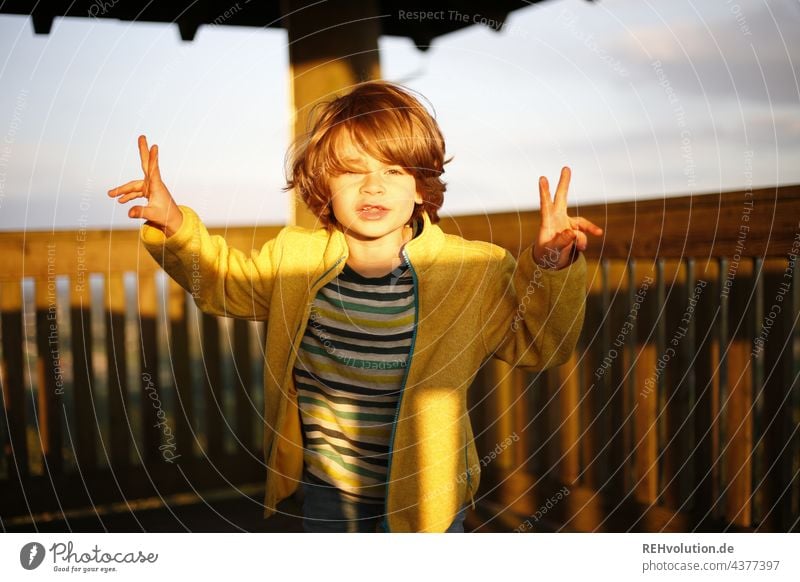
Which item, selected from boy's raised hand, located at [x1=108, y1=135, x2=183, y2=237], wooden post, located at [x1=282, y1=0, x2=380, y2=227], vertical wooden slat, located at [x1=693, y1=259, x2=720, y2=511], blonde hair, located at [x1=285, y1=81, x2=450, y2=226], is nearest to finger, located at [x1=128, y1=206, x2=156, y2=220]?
boy's raised hand, located at [x1=108, y1=135, x2=183, y2=237]

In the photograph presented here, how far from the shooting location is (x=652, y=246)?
1.89m

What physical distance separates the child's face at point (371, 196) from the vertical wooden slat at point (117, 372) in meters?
1.22

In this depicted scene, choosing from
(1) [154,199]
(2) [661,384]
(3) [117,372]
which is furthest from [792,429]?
(3) [117,372]

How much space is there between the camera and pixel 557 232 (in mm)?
1327

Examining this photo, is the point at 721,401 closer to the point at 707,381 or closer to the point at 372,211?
the point at 707,381

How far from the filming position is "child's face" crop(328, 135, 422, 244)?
1414 mm

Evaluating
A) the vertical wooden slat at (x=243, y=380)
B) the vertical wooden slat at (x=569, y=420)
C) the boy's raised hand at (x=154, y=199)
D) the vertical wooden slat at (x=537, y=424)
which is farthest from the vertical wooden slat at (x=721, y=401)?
the vertical wooden slat at (x=243, y=380)

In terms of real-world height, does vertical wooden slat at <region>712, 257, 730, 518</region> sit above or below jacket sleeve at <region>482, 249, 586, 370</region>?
below

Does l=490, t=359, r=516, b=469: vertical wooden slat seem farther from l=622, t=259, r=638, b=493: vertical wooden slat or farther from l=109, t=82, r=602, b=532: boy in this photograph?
l=109, t=82, r=602, b=532: boy

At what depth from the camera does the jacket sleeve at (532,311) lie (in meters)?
1.34

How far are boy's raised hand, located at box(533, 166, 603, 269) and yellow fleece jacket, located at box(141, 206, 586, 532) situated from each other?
84 millimetres
